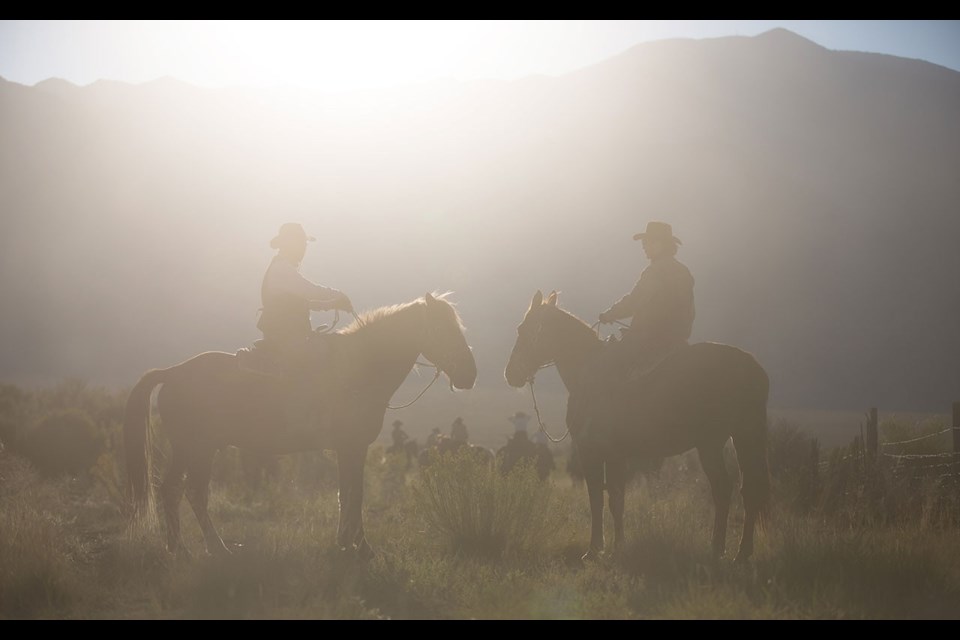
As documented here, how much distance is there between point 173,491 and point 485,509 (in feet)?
10.9

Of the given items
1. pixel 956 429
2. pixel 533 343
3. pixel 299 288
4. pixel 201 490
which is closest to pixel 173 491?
pixel 201 490

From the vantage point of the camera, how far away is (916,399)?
213 feet

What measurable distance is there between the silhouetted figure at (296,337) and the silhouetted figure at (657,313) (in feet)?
9.99

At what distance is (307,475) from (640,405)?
8.98 m

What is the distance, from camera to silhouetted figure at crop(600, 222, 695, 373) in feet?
27.7

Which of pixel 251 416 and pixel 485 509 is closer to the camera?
pixel 251 416

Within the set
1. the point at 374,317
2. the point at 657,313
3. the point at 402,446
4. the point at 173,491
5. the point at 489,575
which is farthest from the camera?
the point at 402,446

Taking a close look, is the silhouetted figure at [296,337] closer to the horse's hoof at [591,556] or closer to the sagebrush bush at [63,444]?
the horse's hoof at [591,556]

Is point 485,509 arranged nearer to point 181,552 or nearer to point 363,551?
point 363,551

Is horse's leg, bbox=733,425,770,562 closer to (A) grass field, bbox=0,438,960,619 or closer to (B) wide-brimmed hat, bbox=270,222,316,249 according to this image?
(A) grass field, bbox=0,438,960,619

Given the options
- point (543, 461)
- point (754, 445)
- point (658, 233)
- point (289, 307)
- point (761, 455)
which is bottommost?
point (543, 461)

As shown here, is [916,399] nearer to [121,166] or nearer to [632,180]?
[632,180]

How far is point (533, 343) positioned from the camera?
923cm

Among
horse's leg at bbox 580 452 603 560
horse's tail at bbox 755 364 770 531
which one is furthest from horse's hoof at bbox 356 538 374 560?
horse's tail at bbox 755 364 770 531
